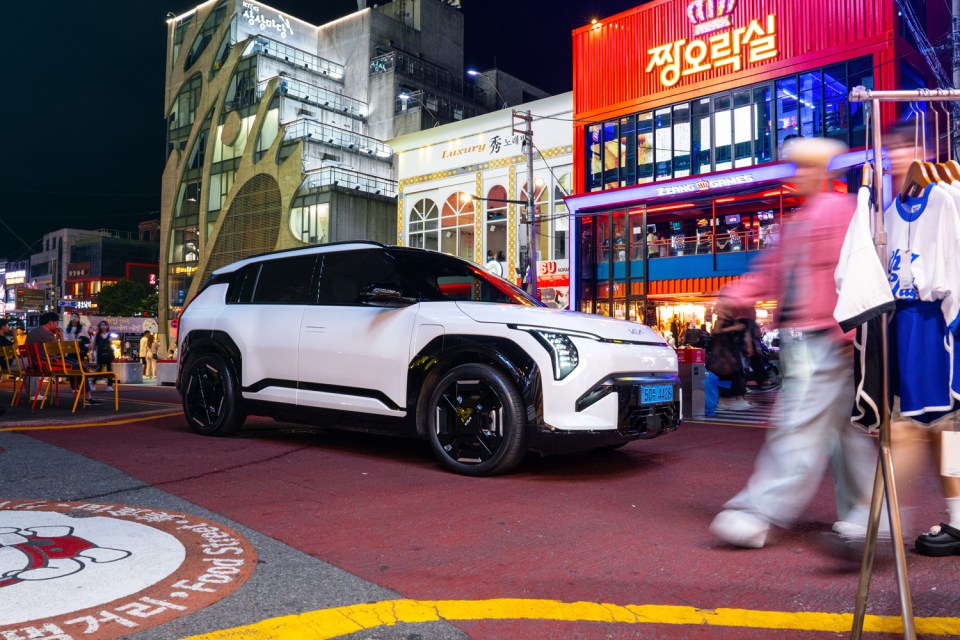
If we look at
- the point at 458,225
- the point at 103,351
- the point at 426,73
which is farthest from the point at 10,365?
A: the point at 426,73

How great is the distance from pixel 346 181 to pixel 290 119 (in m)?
6.19

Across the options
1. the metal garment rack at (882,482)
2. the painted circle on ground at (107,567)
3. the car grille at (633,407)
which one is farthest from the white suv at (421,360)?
the metal garment rack at (882,482)

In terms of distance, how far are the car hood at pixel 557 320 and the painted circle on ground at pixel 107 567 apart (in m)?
2.43

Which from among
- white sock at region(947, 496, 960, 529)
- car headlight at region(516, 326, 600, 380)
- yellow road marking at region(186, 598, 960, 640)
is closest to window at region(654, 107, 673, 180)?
car headlight at region(516, 326, 600, 380)

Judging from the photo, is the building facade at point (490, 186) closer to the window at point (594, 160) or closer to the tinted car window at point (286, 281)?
the window at point (594, 160)

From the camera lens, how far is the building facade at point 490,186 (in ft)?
100

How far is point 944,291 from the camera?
2.80 meters

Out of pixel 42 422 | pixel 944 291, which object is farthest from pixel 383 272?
pixel 42 422

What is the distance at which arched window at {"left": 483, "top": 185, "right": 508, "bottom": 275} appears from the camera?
32.5 m

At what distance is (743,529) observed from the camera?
337 cm

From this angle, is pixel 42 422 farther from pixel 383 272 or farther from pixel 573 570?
pixel 573 570

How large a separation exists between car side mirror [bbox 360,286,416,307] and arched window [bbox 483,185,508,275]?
26.6 meters

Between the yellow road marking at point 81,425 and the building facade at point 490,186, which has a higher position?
the building facade at point 490,186

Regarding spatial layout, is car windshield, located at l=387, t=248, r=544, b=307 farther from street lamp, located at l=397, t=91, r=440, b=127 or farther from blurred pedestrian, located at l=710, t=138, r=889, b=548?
street lamp, located at l=397, t=91, r=440, b=127
